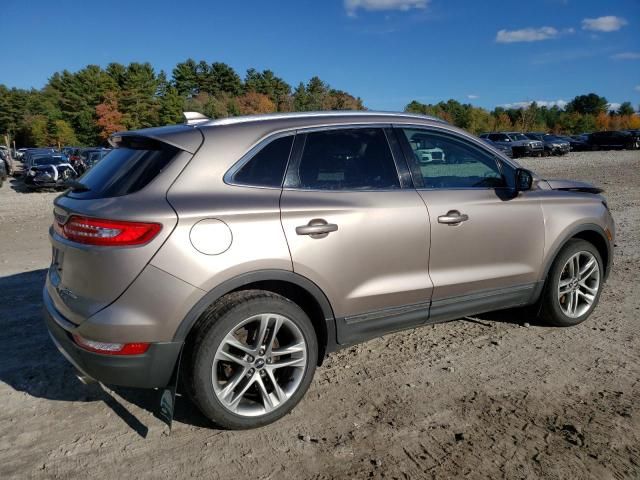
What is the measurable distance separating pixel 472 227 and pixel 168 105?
250 feet

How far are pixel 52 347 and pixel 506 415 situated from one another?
11.4ft

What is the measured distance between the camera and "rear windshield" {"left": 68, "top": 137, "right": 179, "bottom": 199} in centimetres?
288

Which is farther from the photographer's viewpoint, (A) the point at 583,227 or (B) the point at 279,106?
(B) the point at 279,106

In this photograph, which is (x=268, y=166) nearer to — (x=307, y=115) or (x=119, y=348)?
(x=307, y=115)

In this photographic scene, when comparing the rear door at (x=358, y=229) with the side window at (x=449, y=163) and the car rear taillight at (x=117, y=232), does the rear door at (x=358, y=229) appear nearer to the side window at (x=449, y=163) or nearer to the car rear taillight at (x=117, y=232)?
the side window at (x=449, y=163)

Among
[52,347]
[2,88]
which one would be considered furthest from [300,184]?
[2,88]

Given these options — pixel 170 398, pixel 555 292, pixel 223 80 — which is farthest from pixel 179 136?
pixel 223 80

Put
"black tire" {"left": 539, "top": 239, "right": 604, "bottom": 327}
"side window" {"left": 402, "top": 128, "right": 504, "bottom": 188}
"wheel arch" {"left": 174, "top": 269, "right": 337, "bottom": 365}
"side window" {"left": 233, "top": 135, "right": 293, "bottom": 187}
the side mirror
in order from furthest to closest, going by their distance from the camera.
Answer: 1. "black tire" {"left": 539, "top": 239, "right": 604, "bottom": 327}
2. the side mirror
3. "side window" {"left": 402, "top": 128, "right": 504, "bottom": 188}
4. "side window" {"left": 233, "top": 135, "right": 293, "bottom": 187}
5. "wheel arch" {"left": 174, "top": 269, "right": 337, "bottom": 365}

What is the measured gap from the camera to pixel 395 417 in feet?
10.3

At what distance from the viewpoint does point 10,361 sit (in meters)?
3.99

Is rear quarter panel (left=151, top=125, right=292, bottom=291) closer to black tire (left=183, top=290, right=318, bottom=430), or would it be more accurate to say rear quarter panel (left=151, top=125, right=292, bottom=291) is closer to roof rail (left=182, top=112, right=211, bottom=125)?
black tire (left=183, top=290, right=318, bottom=430)

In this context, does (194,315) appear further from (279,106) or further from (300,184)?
(279,106)

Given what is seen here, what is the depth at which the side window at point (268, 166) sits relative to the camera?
305 cm

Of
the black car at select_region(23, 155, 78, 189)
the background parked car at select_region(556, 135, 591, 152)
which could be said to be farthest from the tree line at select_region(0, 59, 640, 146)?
the black car at select_region(23, 155, 78, 189)
